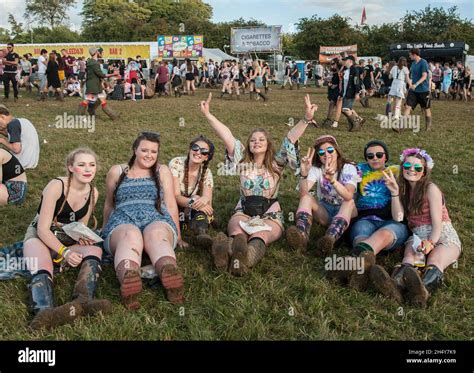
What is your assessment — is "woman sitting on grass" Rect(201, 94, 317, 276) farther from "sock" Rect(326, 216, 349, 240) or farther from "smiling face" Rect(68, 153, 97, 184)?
"smiling face" Rect(68, 153, 97, 184)

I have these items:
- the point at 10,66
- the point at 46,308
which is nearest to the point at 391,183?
the point at 46,308

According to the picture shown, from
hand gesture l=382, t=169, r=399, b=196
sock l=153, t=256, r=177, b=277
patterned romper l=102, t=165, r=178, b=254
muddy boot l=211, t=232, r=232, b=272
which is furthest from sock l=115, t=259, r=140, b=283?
hand gesture l=382, t=169, r=399, b=196

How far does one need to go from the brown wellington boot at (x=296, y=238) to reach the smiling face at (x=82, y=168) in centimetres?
179

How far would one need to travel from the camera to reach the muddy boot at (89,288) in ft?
9.94

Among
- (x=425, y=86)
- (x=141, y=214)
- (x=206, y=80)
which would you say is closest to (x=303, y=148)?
(x=425, y=86)

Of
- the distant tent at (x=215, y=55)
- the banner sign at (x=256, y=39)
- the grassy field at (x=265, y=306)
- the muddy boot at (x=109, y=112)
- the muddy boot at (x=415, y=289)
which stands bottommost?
the grassy field at (x=265, y=306)

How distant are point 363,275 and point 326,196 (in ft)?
4.29

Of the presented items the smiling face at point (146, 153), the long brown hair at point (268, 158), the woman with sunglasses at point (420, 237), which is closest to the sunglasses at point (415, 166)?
the woman with sunglasses at point (420, 237)

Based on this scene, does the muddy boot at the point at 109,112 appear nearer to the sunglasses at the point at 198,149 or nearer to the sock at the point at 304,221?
the sunglasses at the point at 198,149

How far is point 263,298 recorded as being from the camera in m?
3.37

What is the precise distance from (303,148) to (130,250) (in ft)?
19.8
